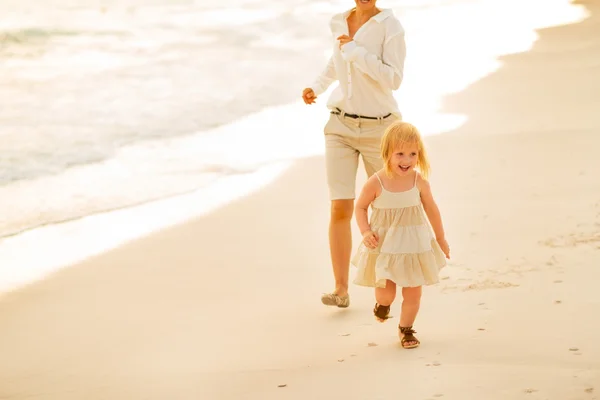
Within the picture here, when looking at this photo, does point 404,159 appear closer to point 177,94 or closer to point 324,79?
point 324,79

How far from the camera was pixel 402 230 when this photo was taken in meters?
5.10

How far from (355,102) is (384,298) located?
1.29 metres

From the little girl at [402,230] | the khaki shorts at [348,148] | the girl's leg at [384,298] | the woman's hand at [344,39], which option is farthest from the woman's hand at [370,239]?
the woman's hand at [344,39]

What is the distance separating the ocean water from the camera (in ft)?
34.4

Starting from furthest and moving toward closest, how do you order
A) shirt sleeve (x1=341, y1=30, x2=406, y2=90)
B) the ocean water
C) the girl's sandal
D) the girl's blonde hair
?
the ocean water
shirt sleeve (x1=341, y1=30, x2=406, y2=90)
the girl's sandal
the girl's blonde hair

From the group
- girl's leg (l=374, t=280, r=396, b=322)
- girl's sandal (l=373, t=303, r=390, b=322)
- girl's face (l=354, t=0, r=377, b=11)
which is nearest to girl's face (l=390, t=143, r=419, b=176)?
girl's leg (l=374, t=280, r=396, b=322)

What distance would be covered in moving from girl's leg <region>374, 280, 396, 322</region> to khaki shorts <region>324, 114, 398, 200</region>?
37.4 inches

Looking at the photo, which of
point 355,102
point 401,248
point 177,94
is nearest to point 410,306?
point 401,248

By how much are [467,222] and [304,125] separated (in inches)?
226

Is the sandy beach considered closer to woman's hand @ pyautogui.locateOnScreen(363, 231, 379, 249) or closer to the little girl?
the little girl

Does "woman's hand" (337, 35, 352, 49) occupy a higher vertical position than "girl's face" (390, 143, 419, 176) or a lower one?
higher

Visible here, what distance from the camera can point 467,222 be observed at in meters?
7.50

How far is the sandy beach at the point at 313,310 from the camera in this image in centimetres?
476

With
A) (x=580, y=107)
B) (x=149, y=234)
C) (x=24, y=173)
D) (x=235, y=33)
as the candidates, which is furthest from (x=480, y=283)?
(x=235, y=33)
